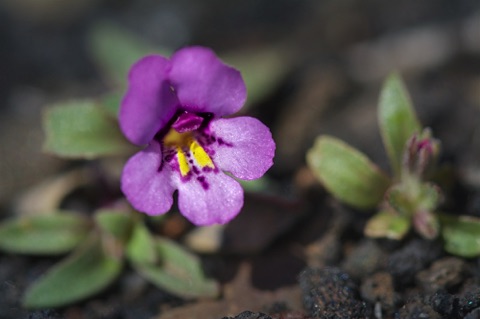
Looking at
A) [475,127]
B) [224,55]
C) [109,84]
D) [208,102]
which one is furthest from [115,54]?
[475,127]

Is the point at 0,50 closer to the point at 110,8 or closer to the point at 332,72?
the point at 110,8

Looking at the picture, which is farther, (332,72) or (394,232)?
(332,72)

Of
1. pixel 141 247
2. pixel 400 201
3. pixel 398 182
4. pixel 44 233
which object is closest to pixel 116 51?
pixel 44 233

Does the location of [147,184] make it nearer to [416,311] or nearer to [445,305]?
[416,311]

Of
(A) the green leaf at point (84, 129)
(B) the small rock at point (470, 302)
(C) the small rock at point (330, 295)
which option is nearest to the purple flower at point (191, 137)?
(C) the small rock at point (330, 295)

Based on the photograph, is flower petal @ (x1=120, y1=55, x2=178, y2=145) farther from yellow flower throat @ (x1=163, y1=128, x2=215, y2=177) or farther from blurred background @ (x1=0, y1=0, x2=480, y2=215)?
blurred background @ (x1=0, y1=0, x2=480, y2=215)
